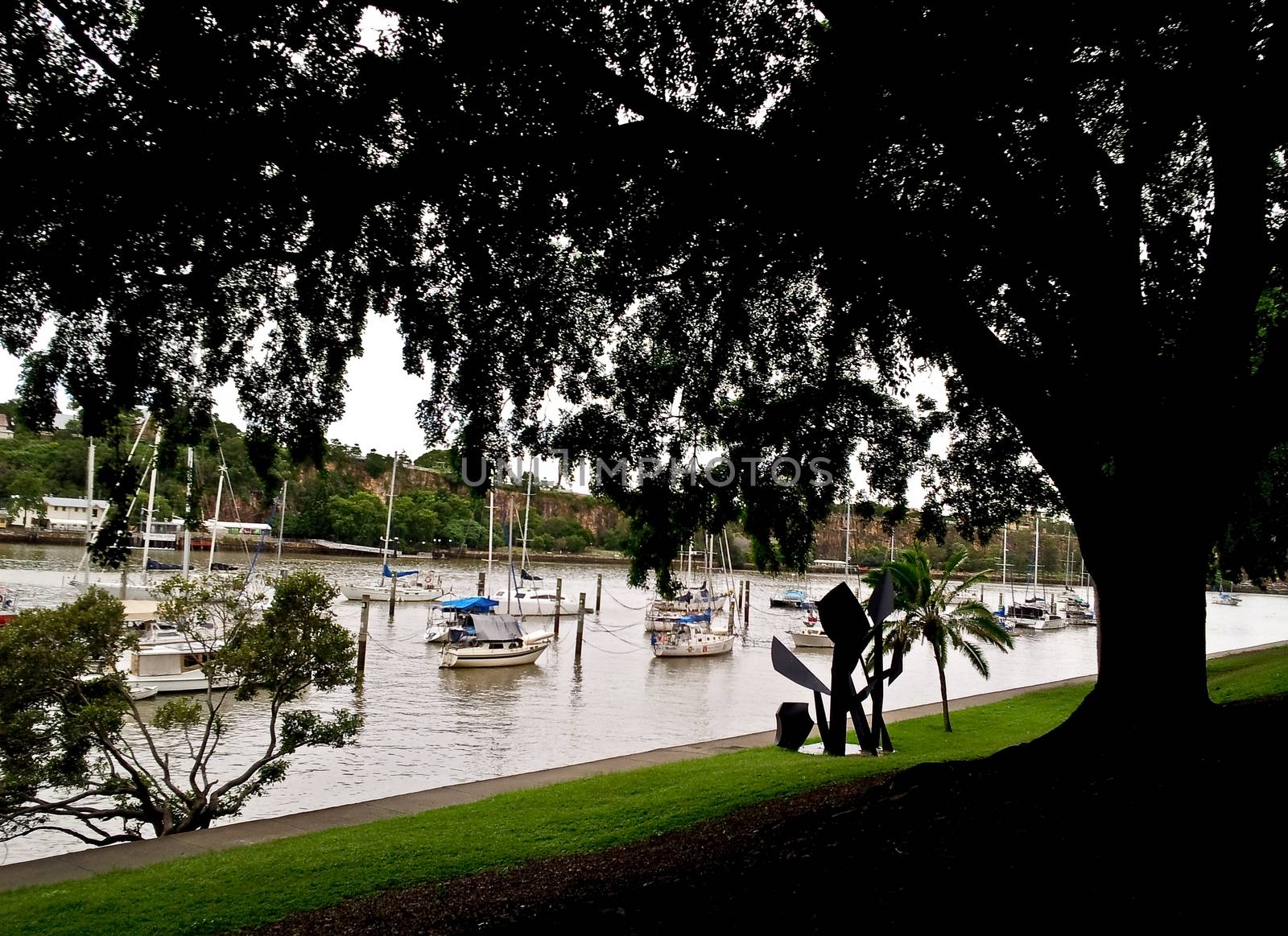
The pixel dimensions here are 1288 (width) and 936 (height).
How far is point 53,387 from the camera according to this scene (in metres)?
7.24

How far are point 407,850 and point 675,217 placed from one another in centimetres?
678

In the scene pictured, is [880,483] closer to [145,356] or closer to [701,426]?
[701,426]

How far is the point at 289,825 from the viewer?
472 inches

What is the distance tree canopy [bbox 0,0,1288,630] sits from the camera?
639cm

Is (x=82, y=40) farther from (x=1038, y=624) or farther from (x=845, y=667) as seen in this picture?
(x=1038, y=624)

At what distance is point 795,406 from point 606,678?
28.5 metres

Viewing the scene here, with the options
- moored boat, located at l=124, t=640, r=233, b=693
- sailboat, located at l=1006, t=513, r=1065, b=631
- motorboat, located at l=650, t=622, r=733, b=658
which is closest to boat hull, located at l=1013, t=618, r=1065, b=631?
sailboat, located at l=1006, t=513, r=1065, b=631

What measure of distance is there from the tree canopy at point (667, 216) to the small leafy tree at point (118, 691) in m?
6.30

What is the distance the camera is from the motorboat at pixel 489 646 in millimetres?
35875

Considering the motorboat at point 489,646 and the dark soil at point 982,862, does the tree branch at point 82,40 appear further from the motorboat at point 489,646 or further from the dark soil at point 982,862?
the motorboat at point 489,646

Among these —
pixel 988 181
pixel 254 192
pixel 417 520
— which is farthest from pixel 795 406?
pixel 417 520

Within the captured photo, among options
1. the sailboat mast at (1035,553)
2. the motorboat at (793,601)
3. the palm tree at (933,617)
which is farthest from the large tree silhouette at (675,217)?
the sailboat mast at (1035,553)

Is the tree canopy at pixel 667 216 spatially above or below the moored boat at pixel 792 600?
above

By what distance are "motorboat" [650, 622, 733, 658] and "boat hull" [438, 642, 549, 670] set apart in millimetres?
7675
